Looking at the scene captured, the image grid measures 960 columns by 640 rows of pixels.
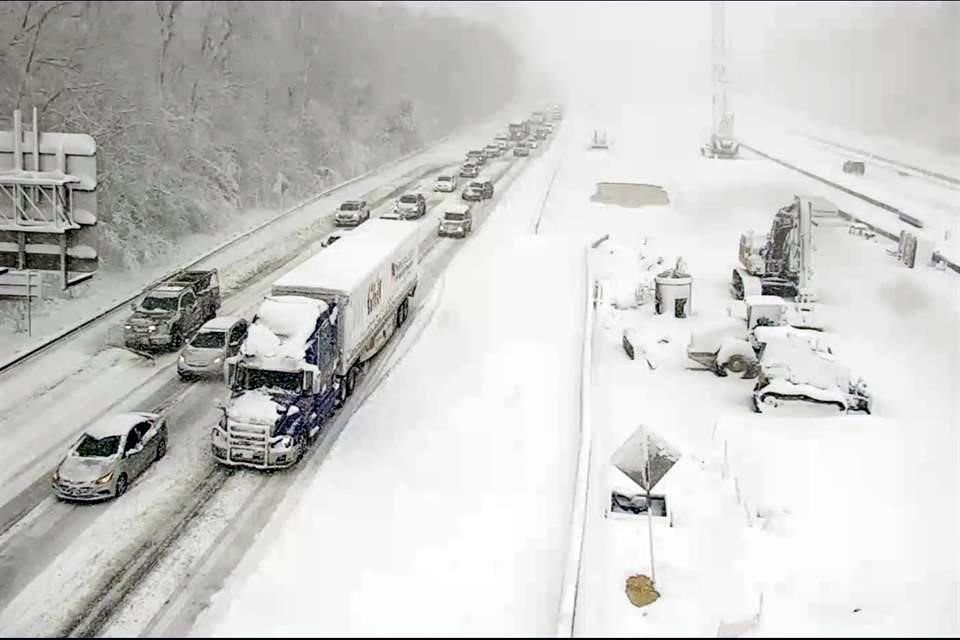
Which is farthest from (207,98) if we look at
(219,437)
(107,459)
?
(107,459)

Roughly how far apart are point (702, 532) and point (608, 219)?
117 ft

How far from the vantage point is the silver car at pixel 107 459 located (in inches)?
781

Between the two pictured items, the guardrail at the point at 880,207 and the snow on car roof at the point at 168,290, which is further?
the guardrail at the point at 880,207

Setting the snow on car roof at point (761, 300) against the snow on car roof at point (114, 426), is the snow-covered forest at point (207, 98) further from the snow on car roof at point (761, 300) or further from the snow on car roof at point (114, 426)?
the snow on car roof at point (761, 300)

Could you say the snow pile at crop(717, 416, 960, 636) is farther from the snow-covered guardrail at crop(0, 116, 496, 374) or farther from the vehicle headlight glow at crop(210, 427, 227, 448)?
the snow-covered guardrail at crop(0, 116, 496, 374)

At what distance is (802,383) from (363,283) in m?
12.7

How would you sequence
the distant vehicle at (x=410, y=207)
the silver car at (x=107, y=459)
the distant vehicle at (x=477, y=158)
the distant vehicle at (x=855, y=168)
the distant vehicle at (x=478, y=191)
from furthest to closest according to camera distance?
the distant vehicle at (x=855, y=168) → the distant vehicle at (x=477, y=158) → the distant vehicle at (x=478, y=191) → the distant vehicle at (x=410, y=207) → the silver car at (x=107, y=459)

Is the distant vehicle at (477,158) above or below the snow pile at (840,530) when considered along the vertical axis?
above

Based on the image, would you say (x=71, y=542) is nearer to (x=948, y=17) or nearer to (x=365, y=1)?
(x=365, y=1)

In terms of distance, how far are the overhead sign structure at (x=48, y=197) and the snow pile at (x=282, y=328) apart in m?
3.97

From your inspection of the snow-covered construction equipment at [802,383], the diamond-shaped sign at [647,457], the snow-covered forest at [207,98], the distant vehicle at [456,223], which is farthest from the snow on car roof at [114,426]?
the distant vehicle at [456,223]

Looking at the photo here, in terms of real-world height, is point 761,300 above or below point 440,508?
above

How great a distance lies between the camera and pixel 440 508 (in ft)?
63.4

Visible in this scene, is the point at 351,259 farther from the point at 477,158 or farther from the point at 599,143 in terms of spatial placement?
the point at 599,143
